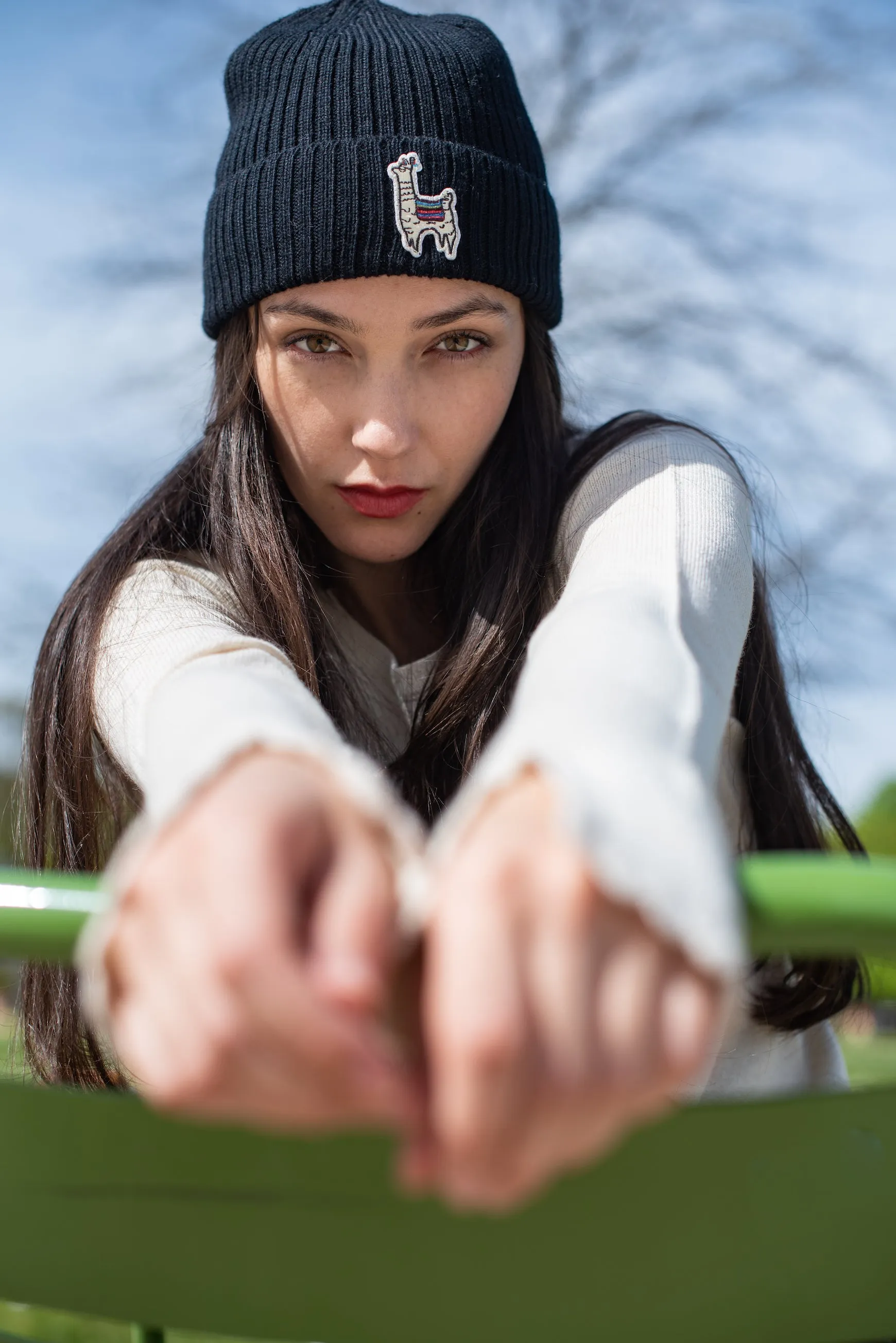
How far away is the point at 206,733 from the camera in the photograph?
0.49 m

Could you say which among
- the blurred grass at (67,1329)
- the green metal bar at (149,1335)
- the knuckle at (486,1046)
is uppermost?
the knuckle at (486,1046)

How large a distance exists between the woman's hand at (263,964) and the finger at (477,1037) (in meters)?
0.02

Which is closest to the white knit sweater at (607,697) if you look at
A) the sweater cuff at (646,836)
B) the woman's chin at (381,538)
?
the sweater cuff at (646,836)

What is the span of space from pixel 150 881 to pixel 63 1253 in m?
0.26

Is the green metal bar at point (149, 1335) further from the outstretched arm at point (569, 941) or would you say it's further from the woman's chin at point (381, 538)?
the woman's chin at point (381, 538)

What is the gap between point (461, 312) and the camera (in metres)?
1.19

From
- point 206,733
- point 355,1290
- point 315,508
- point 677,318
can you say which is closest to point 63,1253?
point 355,1290

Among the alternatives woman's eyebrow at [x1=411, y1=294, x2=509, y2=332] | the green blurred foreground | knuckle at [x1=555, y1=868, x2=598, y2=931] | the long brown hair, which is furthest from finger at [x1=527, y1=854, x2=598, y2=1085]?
woman's eyebrow at [x1=411, y1=294, x2=509, y2=332]

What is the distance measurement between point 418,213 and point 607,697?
86cm

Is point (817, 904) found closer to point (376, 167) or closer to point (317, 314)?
point (317, 314)

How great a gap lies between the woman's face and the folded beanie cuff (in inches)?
0.7

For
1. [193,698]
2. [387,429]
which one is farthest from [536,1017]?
[387,429]

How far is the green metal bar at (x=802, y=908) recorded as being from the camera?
42 centimetres

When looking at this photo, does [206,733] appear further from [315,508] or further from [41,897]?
[315,508]
